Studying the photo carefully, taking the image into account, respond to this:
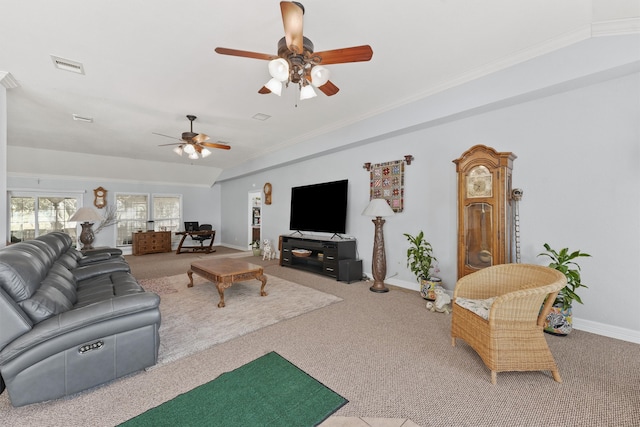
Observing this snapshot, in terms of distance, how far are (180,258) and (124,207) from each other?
2758 millimetres

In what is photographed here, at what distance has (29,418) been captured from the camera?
1.57 m

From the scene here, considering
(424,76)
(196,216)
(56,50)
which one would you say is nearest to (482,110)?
(424,76)

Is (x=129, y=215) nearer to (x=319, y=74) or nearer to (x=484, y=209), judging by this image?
(x=319, y=74)

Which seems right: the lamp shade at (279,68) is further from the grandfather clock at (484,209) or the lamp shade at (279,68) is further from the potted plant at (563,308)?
the potted plant at (563,308)

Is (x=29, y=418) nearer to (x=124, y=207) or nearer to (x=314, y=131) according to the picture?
(x=314, y=131)

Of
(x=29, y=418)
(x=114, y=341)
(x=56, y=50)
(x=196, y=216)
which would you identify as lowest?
(x=29, y=418)

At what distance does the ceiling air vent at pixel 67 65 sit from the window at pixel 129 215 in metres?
6.06

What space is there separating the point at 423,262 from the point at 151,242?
7564mm

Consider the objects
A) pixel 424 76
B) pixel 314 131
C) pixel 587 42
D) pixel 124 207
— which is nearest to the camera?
pixel 587 42

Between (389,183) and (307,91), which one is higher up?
(307,91)

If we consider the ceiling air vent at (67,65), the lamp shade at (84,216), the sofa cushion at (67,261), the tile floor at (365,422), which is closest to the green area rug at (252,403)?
the tile floor at (365,422)

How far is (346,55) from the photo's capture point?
1.92 meters

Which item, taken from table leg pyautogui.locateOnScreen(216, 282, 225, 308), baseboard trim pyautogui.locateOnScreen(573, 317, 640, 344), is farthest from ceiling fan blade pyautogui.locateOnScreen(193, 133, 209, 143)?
baseboard trim pyautogui.locateOnScreen(573, 317, 640, 344)

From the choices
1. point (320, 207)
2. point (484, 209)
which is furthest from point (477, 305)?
point (320, 207)
